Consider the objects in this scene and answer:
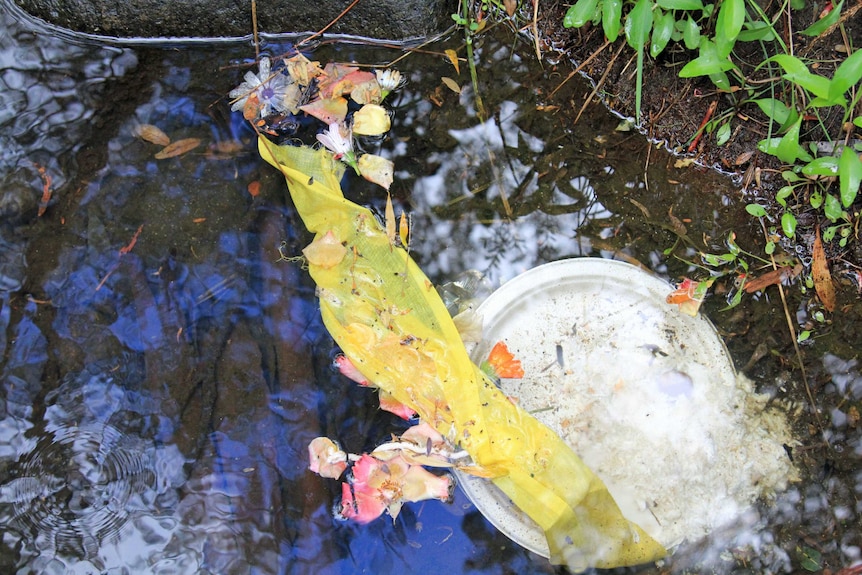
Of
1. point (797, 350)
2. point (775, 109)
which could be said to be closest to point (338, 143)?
point (775, 109)

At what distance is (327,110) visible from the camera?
2.47 m

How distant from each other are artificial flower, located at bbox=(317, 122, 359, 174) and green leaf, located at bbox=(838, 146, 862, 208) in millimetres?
1707

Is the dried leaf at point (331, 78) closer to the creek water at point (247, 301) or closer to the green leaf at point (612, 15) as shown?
the creek water at point (247, 301)

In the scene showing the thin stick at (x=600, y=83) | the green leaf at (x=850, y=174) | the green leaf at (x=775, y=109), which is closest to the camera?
the green leaf at (x=850, y=174)

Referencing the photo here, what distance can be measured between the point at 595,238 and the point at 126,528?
2116 mm

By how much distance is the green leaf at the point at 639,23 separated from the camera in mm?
2080

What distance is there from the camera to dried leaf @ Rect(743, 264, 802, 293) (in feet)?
8.02

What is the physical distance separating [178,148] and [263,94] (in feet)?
1.35

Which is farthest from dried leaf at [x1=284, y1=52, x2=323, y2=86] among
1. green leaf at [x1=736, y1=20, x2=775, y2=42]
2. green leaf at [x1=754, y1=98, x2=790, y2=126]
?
green leaf at [x1=754, y1=98, x2=790, y2=126]

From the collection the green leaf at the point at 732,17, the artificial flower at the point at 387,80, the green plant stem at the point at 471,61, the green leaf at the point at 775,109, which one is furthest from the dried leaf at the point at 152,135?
the green leaf at the point at 775,109

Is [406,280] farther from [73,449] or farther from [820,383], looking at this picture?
[820,383]

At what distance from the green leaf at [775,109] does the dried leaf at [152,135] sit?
90.2 inches

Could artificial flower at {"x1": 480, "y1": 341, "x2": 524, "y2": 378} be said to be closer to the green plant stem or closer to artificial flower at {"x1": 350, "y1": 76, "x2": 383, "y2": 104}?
the green plant stem

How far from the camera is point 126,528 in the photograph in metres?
2.32
